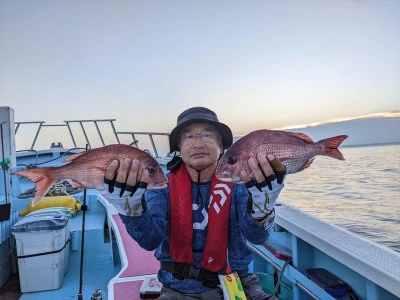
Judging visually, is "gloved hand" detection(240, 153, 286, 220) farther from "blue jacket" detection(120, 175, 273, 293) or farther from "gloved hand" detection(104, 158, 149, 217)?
"gloved hand" detection(104, 158, 149, 217)

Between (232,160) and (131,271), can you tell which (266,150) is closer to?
(232,160)

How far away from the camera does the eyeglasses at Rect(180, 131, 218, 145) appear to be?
88.1 inches

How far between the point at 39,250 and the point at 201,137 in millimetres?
3273

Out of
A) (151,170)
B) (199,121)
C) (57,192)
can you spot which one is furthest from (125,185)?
(57,192)

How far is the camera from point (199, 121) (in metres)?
2.26

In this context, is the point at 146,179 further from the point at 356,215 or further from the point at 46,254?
the point at 356,215

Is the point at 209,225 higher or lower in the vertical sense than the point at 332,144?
lower

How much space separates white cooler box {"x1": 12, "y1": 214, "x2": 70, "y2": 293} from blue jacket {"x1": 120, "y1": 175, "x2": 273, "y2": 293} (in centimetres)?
248

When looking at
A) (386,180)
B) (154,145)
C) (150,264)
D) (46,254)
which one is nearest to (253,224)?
(150,264)

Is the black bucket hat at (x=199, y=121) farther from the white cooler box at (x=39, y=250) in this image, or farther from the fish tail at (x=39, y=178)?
the white cooler box at (x=39, y=250)

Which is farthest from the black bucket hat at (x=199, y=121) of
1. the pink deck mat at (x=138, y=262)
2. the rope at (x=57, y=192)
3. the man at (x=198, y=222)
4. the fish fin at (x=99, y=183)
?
the rope at (x=57, y=192)

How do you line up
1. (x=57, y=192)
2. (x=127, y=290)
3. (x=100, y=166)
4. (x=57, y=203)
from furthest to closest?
1. (x=57, y=192)
2. (x=57, y=203)
3. (x=127, y=290)
4. (x=100, y=166)

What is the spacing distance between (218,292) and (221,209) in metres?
0.61

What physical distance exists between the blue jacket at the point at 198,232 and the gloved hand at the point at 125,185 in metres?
0.22
